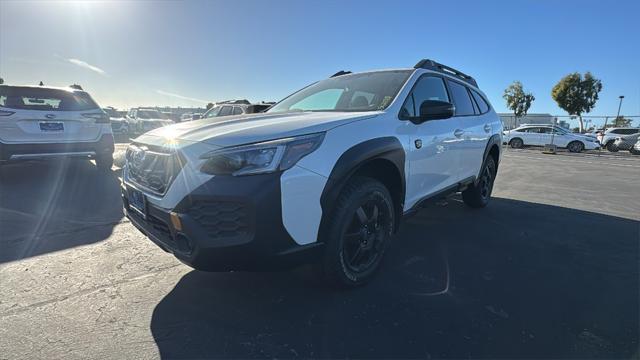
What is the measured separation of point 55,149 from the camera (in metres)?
5.64

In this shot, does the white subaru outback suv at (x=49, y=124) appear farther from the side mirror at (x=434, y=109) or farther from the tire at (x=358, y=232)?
the side mirror at (x=434, y=109)

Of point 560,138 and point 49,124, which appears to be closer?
point 49,124

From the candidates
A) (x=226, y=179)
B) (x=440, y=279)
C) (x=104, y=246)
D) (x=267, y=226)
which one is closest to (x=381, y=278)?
(x=440, y=279)

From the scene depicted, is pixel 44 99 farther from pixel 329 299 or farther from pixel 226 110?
pixel 226 110

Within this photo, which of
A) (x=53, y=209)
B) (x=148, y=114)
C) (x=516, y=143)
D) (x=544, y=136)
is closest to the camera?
(x=53, y=209)

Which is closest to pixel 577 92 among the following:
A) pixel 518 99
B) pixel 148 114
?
pixel 518 99

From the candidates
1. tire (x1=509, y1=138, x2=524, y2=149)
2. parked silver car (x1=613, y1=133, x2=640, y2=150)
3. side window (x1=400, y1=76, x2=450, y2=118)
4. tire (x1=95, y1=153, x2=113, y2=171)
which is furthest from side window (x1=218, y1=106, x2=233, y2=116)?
parked silver car (x1=613, y1=133, x2=640, y2=150)

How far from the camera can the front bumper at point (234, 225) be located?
73.9 inches

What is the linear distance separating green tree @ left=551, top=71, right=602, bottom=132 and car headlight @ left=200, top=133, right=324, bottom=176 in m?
40.3

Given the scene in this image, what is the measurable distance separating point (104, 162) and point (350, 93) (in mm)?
5995

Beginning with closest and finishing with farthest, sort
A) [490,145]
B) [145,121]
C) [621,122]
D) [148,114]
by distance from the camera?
[490,145], [145,121], [148,114], [621,122]

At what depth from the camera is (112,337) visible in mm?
2014

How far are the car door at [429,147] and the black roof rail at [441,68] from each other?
0.12 meters

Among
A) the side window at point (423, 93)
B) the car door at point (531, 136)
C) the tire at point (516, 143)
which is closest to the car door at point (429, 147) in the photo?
the side window at point (423, 93)
